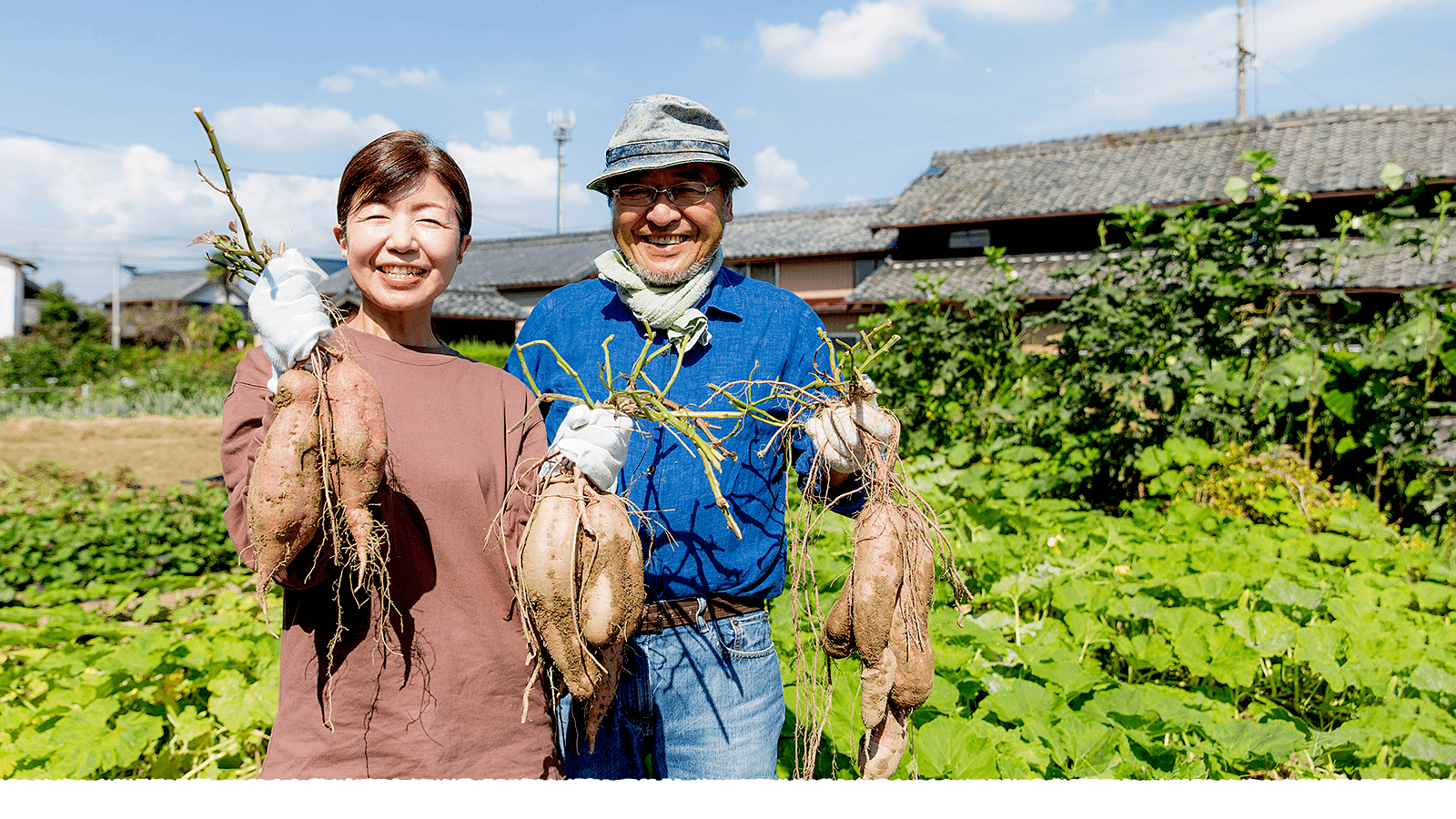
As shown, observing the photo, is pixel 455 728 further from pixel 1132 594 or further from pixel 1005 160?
pixel 1005 160

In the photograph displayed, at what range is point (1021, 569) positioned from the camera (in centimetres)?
373

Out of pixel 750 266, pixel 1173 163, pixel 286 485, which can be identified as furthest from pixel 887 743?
pixel 750 266

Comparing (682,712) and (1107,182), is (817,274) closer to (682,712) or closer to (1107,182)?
(1107,182)

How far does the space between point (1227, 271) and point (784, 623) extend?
3658 millimetres

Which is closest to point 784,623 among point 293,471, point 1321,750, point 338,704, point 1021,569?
point 1021,569

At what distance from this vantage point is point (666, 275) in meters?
1.65

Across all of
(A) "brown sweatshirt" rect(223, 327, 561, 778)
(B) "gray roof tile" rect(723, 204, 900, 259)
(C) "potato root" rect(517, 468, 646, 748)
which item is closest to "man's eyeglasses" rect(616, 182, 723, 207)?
(A) "brown sweatshirt" rect(223, 327, 561, 778)

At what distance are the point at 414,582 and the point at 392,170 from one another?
2.38ft

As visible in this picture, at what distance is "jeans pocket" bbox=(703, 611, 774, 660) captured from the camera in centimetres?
164

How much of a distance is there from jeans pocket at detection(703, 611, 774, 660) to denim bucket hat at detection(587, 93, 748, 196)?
93 cm

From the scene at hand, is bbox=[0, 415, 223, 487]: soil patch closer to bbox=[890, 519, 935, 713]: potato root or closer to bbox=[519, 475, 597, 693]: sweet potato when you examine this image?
bbox=[519, 475, 597, 693]: sweet potato

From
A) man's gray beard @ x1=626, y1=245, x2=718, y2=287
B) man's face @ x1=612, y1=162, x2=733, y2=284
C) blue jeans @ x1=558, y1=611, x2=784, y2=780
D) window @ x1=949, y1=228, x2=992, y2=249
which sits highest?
window @ x1=949, y1=228, x2=992, y2=249

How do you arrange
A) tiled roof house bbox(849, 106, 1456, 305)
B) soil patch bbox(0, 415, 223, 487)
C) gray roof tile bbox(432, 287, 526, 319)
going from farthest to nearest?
gray roof tile bbox(432, 287, 526, 319) < tiled roof house bbox(849, 106, 1456, 305) < soil patch bbox(0, 415, 223, 487)

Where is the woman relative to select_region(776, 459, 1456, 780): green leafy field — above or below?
above
